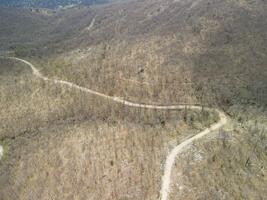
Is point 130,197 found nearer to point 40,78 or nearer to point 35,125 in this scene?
point 35,125

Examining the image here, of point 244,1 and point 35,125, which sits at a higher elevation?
point 244,1

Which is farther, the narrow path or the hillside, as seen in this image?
the hillside

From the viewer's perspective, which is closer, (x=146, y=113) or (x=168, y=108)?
(x=146, y=113)

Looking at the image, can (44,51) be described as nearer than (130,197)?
No

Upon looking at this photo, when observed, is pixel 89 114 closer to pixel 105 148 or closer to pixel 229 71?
pixel 105 148


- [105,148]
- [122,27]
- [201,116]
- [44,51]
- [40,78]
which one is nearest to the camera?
[105,148]

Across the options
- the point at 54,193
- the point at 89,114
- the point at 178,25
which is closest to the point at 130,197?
the point at 54,193

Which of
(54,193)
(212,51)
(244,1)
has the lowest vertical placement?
(54,193)

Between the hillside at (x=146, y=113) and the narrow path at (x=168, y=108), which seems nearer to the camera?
the narrow path at (x=168, y=108)

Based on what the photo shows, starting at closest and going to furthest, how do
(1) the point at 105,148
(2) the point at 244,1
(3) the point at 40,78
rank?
(1) the point at 105,148 < (3) the point at 40,78 < (2) the point at 244,1
